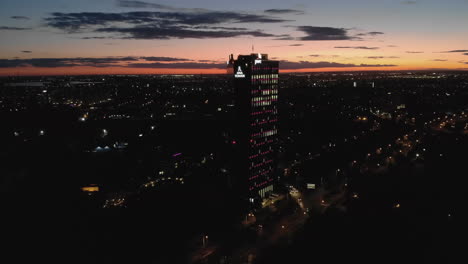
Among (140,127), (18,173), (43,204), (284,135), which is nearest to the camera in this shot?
(43,204)

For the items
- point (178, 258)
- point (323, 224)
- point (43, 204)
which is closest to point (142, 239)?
point (178, 258)

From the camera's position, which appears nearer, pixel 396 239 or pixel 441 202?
pixel 396 239

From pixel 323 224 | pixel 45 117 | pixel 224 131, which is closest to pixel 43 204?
pixel 323 224

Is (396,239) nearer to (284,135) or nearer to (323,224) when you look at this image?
(323,224)

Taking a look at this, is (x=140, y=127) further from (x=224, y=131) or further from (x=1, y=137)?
(x=1, y=137)

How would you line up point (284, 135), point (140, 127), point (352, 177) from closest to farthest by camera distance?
point (352, 177) < point (284, 135) < point (140, 127)

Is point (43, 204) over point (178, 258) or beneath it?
over
